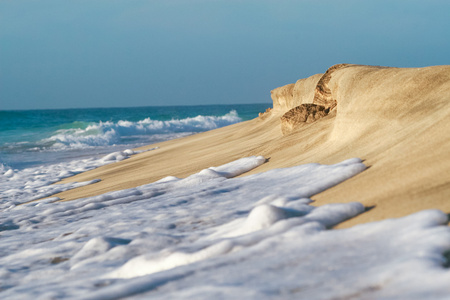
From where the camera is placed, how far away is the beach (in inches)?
52.5

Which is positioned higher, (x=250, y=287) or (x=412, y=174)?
(x=412, y=174)

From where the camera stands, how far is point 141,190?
362 cm

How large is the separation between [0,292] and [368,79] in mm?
2816

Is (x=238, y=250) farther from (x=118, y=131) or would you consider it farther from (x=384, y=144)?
(x=118, y=131)

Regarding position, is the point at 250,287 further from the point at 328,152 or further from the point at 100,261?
the point at 328,152

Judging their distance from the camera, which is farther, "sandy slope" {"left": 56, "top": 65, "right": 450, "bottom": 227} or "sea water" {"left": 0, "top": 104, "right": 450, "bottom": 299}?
"sandy slope" {"left": 56, "top": 65, "right": 450, "bottom": 227}

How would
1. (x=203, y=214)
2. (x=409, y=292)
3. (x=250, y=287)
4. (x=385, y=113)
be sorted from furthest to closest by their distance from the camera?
(x=385, y=113), (x=203, y=214), (x=250, y=287), (x=409, y=292)

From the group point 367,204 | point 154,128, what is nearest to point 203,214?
point 367,204

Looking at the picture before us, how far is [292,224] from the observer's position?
5.90ft

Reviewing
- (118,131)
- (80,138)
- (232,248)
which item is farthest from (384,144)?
(118,131)

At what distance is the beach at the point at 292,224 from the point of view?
1.33 metres

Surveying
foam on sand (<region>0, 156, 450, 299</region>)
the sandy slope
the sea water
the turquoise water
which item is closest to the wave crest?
the turquoise water

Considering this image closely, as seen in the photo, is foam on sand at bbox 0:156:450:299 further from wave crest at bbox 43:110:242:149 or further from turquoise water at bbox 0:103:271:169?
wave crest at bbox 43:110:242:149

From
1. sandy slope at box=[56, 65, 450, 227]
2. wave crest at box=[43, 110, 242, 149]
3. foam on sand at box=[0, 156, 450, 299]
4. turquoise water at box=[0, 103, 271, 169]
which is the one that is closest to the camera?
foam on sand at box=[0, 156, 450, 299]
